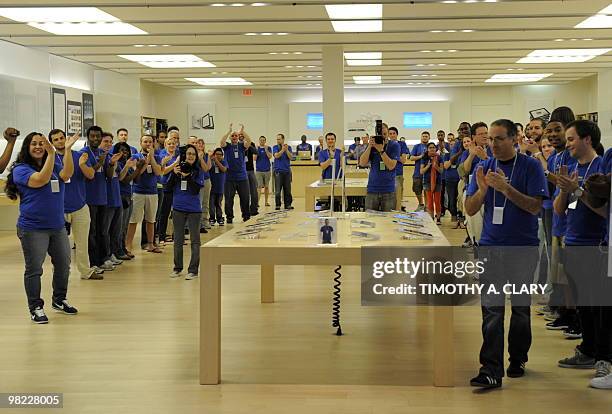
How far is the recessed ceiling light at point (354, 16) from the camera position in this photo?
10672 millimetres

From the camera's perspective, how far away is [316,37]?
13352mm

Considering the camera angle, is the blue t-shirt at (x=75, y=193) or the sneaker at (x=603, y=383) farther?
the blue t-shirt at (x=75, y=193)

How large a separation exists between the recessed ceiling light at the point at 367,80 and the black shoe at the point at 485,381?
57.7 ft

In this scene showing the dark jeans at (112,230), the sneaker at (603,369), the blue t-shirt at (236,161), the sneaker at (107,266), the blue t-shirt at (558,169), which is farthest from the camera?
the blue t-shirt at (236,161)

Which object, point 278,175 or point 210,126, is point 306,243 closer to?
point 278,175

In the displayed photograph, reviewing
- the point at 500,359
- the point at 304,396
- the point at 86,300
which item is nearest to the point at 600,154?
the point at 500,359

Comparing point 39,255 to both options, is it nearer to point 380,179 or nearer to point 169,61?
point 380,179

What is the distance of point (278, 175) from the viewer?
15531mm

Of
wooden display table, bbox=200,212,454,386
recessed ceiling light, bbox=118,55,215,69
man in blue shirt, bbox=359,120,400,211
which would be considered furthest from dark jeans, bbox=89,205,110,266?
recessed ceiling light, bbox=118,55,215,69

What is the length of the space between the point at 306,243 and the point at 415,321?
1935 millimetres

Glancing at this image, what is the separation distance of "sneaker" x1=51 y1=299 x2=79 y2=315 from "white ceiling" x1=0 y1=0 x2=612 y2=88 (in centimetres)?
500

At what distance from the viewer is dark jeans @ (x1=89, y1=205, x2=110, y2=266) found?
8102 mm

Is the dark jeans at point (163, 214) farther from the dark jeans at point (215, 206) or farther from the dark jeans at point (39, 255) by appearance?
the dark jeans at point (39, 255)

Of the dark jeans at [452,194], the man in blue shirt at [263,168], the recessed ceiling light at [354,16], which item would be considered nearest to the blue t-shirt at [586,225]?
the recessed ceiling light at [354,16]
